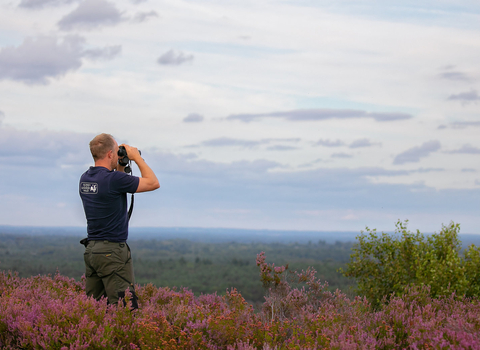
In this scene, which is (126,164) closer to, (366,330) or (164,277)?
(366,330)

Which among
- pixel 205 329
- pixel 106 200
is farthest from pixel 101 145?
pixel 205 329

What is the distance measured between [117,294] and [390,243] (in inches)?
301

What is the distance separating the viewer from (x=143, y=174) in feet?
19.0

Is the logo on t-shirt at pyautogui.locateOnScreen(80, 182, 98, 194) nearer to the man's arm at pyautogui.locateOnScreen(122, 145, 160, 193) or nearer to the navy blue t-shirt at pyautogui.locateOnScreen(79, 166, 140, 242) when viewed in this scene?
the navy blue t-shirt at pyautogui.locateOnScreen(79, 166, 140, 242)

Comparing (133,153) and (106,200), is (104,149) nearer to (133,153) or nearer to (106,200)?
(133,153)

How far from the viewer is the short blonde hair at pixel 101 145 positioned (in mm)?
5770

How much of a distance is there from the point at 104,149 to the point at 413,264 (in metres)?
7.94

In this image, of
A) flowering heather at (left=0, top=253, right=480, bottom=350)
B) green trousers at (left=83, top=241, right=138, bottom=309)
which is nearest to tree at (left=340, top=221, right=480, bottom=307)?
flowering heather at (left=0, top=253, right=480, bottom=350)

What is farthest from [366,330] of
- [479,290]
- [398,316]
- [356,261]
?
[356,261]

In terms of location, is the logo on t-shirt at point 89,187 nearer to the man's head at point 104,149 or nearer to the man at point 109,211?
the man at point 109,211

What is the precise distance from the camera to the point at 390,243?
37.5 ft

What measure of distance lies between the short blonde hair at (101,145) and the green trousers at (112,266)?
107cm

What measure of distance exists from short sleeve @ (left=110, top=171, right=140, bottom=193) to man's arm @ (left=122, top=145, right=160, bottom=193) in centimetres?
Answer: 5

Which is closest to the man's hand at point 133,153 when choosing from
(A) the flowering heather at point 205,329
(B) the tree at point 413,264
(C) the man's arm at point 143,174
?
(C) the man's arm at point 143,174
